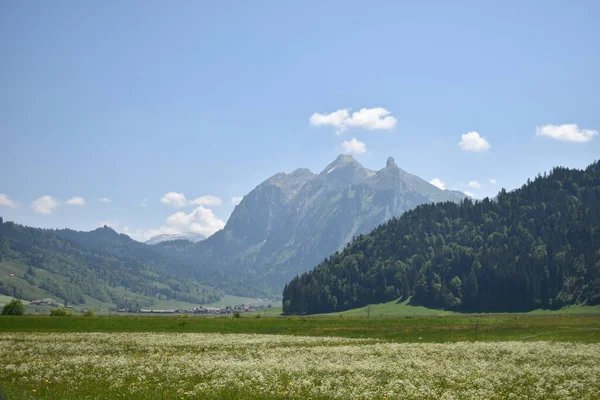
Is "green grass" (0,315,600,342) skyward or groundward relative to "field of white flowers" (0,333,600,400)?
groundward

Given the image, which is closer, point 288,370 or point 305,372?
point 305,372

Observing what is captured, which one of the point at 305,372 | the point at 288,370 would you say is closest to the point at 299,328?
the point at 288,370

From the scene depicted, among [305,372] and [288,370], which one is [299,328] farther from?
[305,372]

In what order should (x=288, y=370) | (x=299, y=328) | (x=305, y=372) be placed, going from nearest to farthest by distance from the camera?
1. (x=305, y=372)
2. (x=288, y=370)
3. (x=299, y=328)

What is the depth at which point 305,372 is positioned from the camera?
37219 mm

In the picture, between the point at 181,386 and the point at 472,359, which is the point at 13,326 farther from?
the point at 472,359

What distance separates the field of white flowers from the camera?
29.8m

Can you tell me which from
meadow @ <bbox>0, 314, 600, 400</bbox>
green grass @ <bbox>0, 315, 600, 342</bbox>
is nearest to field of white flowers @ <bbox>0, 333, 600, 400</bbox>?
meadow @ <bbox>0, 314, 600, 400</bbox>

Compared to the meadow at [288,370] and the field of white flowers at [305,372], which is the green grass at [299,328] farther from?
the field of white flowers at [305,372]

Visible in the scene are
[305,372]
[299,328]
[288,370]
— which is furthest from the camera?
[299,328]

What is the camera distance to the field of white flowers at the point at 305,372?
97.6 feet

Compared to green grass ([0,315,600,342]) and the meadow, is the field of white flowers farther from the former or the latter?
green grass ([0,315,600,342])

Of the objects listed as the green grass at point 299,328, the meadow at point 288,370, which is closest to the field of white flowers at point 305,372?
the meadow at point 288,370

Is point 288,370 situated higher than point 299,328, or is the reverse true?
point 288,370
